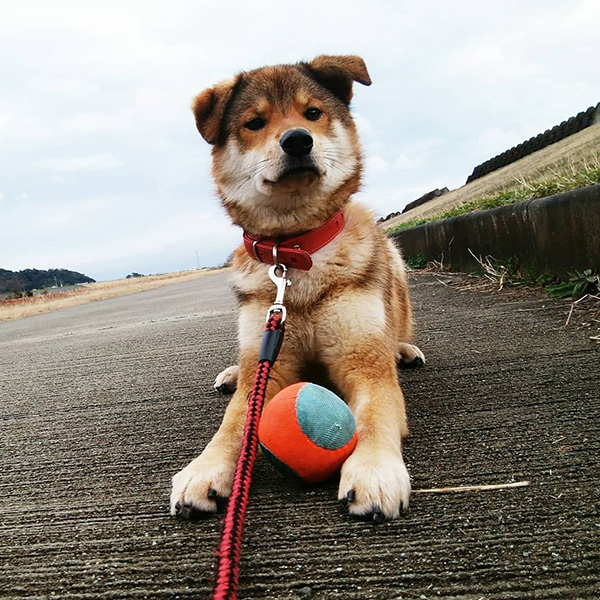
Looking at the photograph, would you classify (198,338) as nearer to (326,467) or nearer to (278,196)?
(278,196)

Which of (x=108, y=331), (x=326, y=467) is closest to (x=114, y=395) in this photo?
(x=326, y=467)

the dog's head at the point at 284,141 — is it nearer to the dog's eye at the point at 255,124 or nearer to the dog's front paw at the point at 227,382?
the dog's eye at the point at 255,124

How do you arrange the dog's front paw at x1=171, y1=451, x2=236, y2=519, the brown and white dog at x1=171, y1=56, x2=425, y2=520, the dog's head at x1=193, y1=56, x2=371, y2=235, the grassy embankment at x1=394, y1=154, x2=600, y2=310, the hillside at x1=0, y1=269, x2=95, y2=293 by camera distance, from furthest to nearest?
the hillside at x1=0, y1=269, x2=95, y2=293
the grassy embankment at x1=394, y1=154, x2=600, y2=310
the dog's head at x1=193, y1=56, x2=371, y2=235
the brown and white dog at x1=171, y1=56, x2=425, y2=520
the dog's front paw at x1=171, y1=451, x2=236, y2=519

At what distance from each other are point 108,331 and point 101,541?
17.3 ft

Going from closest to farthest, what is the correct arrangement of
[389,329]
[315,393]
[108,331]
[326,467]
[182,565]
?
[182,565]
[326,467]
[315,393]
[389,329]
[108,331]

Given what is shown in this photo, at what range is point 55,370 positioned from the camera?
393cm

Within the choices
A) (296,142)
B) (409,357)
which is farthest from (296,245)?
(409,357)

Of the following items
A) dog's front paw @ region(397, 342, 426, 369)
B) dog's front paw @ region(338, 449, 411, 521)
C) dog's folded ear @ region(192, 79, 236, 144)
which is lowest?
dog's front paw @ region(338, 449, 411, 521)

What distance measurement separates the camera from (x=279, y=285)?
6.82ft

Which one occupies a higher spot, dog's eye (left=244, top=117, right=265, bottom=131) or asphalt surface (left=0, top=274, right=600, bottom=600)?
dog's eye (left=244, top=117, right=265, bottom=131)

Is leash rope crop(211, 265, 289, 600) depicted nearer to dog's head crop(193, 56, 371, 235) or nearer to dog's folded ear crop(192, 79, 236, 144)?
dog's head crop(193, 56, 371, 235)

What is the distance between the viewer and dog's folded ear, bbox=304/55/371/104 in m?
2.90

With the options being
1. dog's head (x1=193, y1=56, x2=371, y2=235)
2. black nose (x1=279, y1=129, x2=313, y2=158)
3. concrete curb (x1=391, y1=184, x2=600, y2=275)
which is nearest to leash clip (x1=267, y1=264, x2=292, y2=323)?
dog's head (x1=193, y1=56, x2=371, y2=235)

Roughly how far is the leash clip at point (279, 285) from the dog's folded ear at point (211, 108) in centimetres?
96
